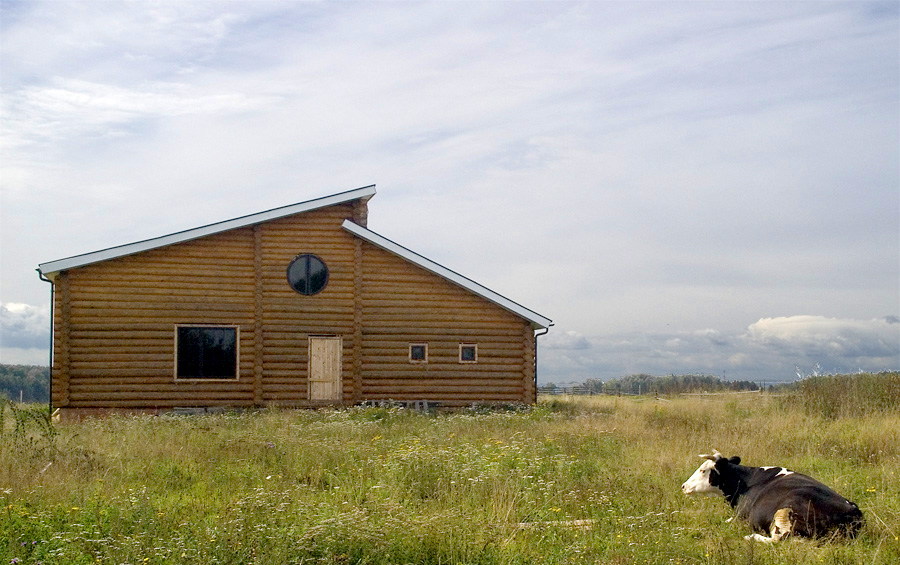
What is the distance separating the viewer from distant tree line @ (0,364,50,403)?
6794 cm

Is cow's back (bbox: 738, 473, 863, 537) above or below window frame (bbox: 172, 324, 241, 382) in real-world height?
below

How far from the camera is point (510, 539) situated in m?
8.28

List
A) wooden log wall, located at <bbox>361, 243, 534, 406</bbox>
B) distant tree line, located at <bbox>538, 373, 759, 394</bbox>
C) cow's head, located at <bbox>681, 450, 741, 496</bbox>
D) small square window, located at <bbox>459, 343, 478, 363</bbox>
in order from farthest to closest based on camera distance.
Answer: distant tree line, located at <bbox>538, 373, 759, 394</bbox>, small square window, located at <bbox>459, 343, 478, 363</bbox>, wooden log wall, located at <bbox>361, 243, 534, 406</bbox>, cow's head, located at <bbox>681, 450, 741, 496</bbox>

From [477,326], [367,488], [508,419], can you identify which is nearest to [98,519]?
[367,488]

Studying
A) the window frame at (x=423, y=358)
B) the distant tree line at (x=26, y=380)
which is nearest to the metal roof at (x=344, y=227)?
the window frame at (x=423, y=358)

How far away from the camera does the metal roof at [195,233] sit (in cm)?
2330

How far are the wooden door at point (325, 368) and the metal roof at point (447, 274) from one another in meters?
3.13

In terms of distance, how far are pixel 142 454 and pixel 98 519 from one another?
17.2ft

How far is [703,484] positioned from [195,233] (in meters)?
17.3

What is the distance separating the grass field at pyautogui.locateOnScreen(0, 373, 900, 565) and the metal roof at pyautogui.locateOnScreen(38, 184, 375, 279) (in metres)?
6.17

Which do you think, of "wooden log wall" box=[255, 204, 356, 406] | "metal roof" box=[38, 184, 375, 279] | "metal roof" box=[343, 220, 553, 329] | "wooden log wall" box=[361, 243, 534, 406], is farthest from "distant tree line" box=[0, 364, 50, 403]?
"metal roof" box=[343, 220, 553, 329]

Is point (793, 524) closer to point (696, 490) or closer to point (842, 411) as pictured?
point (696, 490)

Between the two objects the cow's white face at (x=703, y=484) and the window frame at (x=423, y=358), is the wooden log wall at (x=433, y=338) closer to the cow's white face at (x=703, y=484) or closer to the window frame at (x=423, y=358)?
the window frame at (x=423, y=358)

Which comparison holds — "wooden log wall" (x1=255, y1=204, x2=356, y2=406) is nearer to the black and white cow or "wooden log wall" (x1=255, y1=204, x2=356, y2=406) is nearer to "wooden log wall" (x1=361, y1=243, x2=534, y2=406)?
"wooden log wall" (x1=361, y1=243, x2=534, y2=406)
